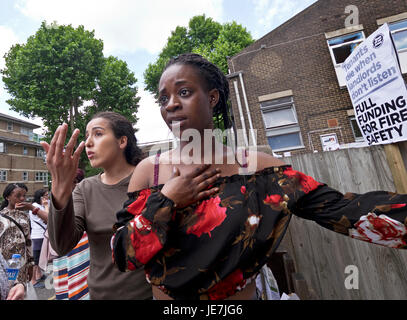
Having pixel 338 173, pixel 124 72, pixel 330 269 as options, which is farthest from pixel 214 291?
pixel 124 72

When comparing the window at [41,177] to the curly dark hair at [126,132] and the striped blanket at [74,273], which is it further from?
the curly dark hair at [126,132]

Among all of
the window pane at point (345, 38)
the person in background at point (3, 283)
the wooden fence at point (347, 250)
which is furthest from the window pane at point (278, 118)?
the person in background at point (3, 283)

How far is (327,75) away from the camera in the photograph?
922cm

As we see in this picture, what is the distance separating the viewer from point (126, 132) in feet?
5.88

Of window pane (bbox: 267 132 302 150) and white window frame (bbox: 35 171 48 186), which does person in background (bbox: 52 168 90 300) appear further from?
white window frame (bbox: 35 171 48 186)

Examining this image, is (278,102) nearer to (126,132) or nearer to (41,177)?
(126,132)

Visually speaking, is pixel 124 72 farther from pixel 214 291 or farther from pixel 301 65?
pixel 214 291

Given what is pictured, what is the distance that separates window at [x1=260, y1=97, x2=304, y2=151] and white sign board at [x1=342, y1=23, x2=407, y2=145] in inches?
293

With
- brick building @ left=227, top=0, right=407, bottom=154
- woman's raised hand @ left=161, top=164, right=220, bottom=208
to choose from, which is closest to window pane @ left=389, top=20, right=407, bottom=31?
brick building @ left=227, top=0, right=407, bottom=154

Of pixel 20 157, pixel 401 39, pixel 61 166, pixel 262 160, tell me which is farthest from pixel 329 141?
pixel 20 157

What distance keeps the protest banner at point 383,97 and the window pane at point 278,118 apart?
7591 millimetres

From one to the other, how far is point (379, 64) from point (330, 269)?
2119 mm

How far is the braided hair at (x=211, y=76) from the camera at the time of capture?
1.13 metres

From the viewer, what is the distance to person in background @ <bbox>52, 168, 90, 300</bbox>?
1740 millimetres
